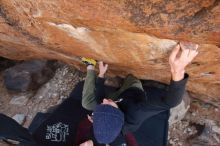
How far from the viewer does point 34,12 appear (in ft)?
6.15

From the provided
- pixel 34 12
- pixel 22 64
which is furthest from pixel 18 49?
pixel 34 12

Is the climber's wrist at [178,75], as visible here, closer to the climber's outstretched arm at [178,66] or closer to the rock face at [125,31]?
the climber's outstretched arm at [178,66]

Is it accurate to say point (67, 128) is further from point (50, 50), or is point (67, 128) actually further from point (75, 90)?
Answer: point (50, 50)

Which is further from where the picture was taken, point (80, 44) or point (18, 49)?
point (18, 49)

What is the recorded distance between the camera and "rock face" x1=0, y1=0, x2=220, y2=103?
152 cm

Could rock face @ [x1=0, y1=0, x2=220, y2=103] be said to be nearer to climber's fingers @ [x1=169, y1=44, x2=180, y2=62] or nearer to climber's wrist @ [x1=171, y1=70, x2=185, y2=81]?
climber's fingers @ [x1=169, y1=44, x2=180, y2=62]

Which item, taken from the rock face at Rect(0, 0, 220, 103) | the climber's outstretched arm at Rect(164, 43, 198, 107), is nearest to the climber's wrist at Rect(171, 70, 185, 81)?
the climber's outstretched arm at Rect(164, 43, 198, 107)

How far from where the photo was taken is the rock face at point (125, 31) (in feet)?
4.99

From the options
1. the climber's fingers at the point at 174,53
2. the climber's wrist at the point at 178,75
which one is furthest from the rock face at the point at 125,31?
the climber's wrist at the point at 178,75

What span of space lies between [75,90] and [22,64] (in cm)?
63

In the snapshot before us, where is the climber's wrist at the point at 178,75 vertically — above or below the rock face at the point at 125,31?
below

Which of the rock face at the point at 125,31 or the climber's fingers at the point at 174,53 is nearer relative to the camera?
the rock face at the point at 125,31

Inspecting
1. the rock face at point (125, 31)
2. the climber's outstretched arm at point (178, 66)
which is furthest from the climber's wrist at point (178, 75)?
the rock face at point (125, 31)

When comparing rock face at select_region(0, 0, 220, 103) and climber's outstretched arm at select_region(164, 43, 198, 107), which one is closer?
rock face at select_region(0, 0, 220, 103)
